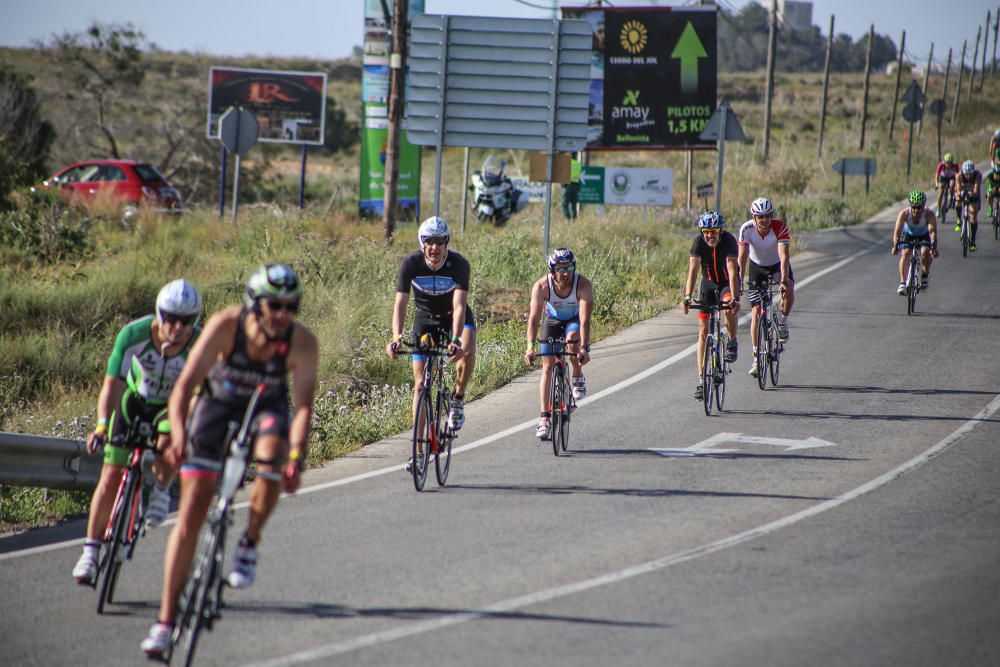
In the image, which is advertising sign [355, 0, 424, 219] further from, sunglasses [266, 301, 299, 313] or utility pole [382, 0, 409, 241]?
sunglasses [266, 301, 299, 313]

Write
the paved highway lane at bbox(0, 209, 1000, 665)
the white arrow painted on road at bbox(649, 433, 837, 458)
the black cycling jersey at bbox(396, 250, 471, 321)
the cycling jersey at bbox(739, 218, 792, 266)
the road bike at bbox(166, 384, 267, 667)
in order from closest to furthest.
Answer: the road bike at bbox(166, 384, 267, 667)
the paved highway lane at bbox(0, 209, 1000, 665)
the black cycling jersey at bbox(396, 250, 471, 321)
the white arrow painted on road at bbox(649, 433, 837, 458)
the cycling jersey at bbox(739, 218, 792, 266)

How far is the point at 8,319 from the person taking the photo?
18.1 metres

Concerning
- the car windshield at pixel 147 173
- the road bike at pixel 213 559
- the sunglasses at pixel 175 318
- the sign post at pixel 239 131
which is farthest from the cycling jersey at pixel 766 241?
the car windshield at pixel 147 173

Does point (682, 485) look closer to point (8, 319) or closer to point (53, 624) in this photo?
point (53, 624)

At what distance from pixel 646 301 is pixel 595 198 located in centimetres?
1256

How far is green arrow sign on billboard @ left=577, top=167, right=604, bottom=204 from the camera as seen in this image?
3350 cm

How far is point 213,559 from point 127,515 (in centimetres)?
166

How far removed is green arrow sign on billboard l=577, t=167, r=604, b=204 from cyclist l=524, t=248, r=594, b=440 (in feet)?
72.4

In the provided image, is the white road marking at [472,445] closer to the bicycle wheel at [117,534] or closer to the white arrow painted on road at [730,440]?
the bicycle wheel at [117,534]

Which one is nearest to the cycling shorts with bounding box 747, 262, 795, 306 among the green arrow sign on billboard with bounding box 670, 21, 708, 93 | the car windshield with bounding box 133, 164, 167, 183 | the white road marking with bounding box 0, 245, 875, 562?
the white road marking with bounding box 0, 245, 875, 562

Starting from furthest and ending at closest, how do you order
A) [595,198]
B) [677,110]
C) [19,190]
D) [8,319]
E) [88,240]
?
[677,110]
[595,198]
[19,190]
[88,240]
[8,319]

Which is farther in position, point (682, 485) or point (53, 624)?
point (682, 485)

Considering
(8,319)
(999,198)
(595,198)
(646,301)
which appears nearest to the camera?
(8,319)

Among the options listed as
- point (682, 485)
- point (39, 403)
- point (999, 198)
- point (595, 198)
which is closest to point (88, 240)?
point (39, 403)
